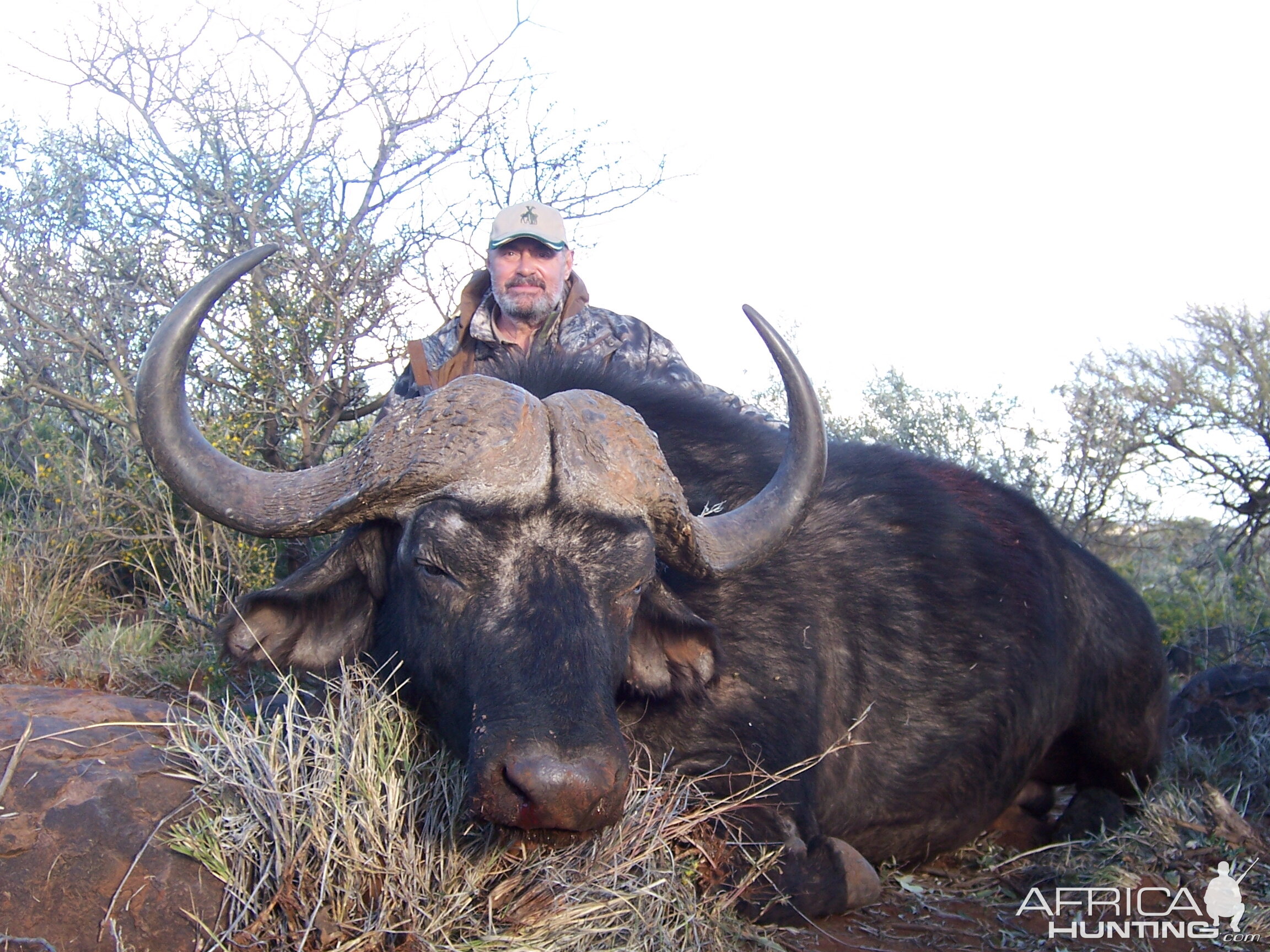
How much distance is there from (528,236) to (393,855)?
4.03m

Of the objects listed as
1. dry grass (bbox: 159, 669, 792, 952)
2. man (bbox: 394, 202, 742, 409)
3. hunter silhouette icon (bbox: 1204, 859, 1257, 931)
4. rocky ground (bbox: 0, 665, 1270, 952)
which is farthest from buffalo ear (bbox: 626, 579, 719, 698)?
man (bbox: 394, 202, 742, 409)

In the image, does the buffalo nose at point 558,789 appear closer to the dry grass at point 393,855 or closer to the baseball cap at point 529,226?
the dry grass at point 393,855

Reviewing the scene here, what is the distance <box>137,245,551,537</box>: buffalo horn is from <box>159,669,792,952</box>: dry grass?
0.52 meters

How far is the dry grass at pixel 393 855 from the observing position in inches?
97.6

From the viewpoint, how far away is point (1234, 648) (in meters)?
6.64

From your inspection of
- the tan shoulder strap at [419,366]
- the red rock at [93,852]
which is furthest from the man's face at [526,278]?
the red rock at [93,852]

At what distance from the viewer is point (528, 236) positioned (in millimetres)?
5891

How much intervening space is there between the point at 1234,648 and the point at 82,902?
21.9 ft

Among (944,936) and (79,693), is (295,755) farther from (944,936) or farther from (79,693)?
(944,936)

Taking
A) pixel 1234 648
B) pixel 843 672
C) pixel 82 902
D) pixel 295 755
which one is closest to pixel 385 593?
pixel 295 755

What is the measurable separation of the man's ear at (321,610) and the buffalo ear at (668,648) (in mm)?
837

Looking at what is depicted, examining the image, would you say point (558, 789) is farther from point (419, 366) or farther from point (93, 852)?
point (419, 366)

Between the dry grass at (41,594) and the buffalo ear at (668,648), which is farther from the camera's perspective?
the dry grass at (41,594)

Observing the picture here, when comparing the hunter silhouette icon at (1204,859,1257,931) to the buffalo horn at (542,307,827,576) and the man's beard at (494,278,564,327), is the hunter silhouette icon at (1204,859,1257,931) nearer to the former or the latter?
the buffalo horn at (542,307,827,576)
